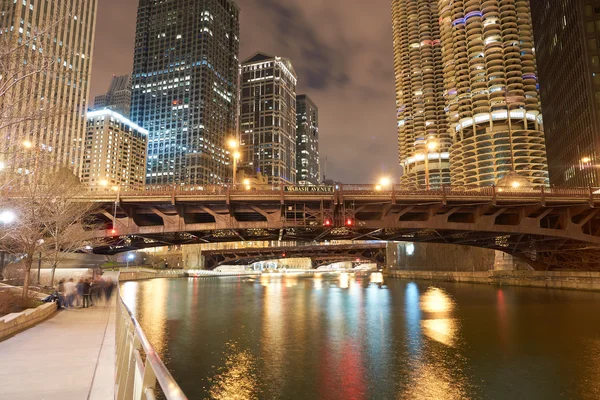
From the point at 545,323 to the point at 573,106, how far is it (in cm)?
11242

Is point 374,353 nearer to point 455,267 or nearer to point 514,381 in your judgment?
point 514,381

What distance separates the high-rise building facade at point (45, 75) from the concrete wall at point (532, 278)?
59071 millimetres

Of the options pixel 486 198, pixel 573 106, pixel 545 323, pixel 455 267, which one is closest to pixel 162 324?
pixel 545 323

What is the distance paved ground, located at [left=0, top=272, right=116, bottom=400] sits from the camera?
823cm

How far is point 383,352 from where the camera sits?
65.8ft

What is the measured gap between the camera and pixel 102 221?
46.5m

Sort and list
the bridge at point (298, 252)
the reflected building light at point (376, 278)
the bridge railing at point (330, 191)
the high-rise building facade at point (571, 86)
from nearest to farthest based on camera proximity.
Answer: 1. the bridge railing at point (330, 191)
2. the reflected building light at point (376, 278)
3. the high-rise building facade at point (571, 86)
4. the bridge at point (298, 252)

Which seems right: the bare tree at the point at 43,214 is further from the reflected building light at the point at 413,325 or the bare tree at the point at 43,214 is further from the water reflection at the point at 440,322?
the water reflection at the point at 440,322

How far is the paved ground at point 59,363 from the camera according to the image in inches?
324

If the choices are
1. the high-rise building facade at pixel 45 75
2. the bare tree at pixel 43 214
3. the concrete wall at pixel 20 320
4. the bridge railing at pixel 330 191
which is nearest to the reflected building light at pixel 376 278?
the bridge railing at pixel 330 191

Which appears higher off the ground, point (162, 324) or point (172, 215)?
point (172, 215)

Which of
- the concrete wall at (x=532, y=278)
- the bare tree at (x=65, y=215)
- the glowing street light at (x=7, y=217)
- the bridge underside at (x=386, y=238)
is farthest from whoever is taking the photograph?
the concrete wall at (x=532, y=278)

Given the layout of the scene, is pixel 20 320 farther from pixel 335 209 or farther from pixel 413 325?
pixel 335 209

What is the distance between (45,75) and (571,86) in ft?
446
